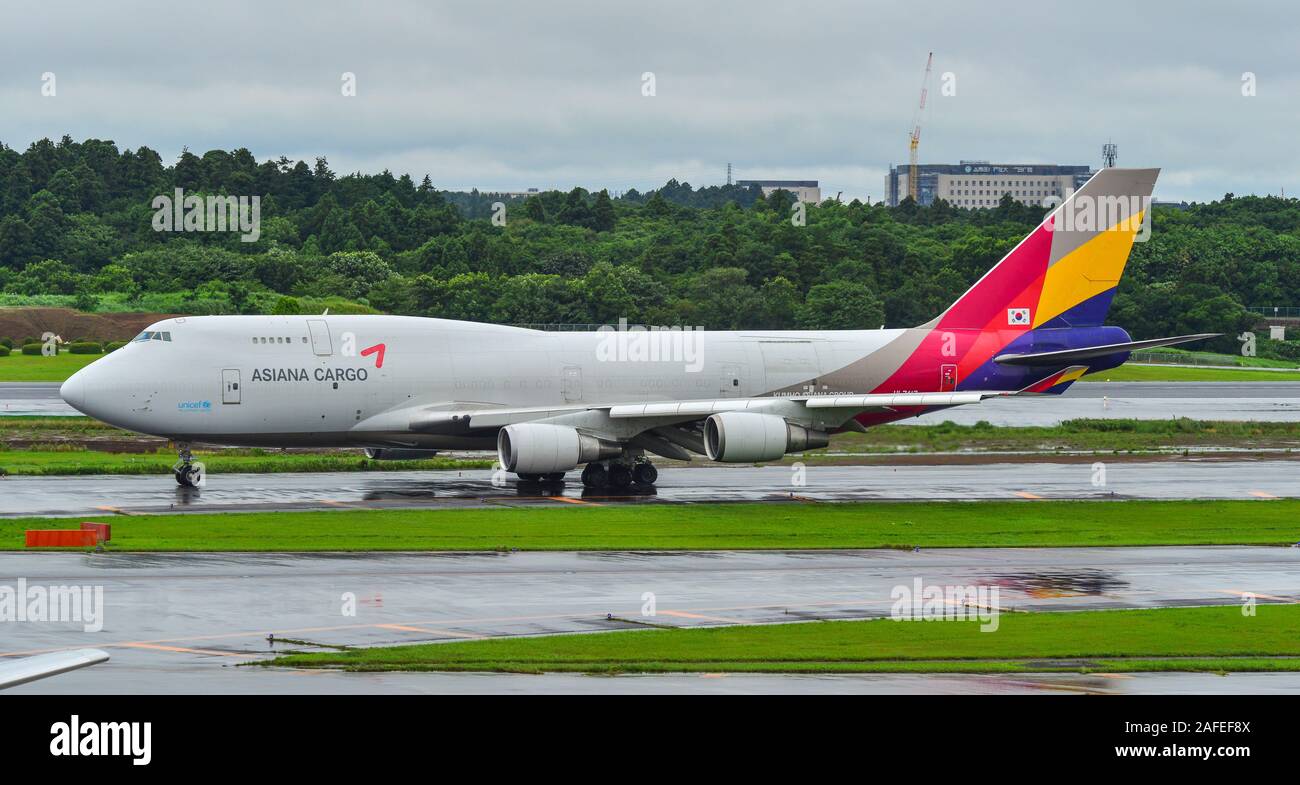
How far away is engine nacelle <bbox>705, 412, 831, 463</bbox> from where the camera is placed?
150ft

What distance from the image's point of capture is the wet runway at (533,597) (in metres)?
20.8

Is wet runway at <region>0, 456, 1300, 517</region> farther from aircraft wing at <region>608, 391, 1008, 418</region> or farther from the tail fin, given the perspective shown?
the tail fin

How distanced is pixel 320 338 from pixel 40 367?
5538 centimetres

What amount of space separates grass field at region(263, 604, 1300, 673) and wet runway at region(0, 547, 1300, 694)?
30.9 inches

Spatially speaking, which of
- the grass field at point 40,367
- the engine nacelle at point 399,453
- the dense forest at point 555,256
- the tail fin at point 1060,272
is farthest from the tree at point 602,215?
the engine nacelle at point 399,453

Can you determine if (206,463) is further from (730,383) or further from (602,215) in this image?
(602,215)

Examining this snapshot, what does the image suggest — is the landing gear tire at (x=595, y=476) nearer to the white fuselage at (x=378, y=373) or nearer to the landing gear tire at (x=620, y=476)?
the landing gear tire at (x=620, y=476)

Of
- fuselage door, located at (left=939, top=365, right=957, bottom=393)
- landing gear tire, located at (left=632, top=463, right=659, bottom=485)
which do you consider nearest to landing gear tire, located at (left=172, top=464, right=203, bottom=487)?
landing gear tire, located at (left=632, top=463, right=659, bottom=485)

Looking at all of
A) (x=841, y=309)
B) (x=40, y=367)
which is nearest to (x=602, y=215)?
(x=841, y=309)

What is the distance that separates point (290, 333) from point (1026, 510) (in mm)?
22096

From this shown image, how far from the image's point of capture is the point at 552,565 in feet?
108

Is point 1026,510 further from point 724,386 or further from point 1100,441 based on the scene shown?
point 1100,441

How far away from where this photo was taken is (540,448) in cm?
4522
